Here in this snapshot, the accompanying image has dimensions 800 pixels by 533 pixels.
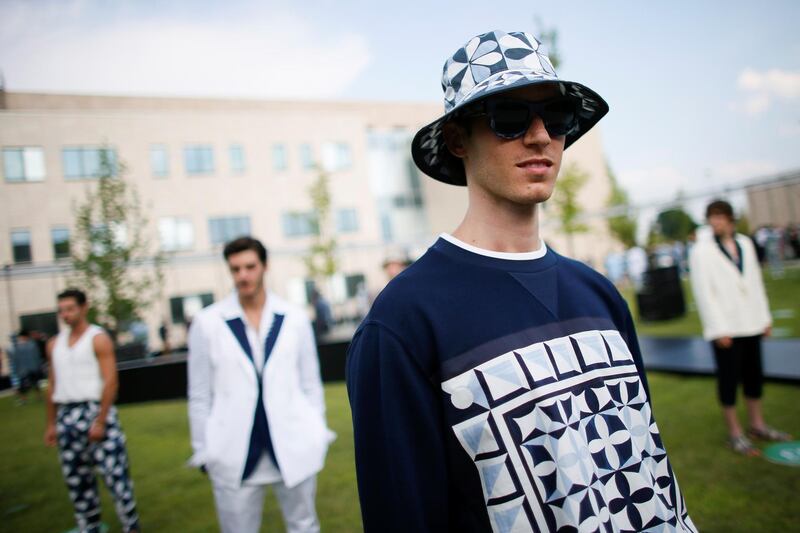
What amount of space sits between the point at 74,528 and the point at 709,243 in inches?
272

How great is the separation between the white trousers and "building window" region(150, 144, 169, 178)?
26955 mm

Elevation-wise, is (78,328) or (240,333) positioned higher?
(78,328)

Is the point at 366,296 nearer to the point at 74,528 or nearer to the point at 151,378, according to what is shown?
the point at 151,378

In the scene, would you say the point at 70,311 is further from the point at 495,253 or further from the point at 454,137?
the point at 495,253

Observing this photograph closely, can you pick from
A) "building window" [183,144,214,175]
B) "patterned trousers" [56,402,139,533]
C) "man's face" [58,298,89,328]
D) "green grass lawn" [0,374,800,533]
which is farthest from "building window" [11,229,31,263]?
Answer: "building window" [183,144,214,175]

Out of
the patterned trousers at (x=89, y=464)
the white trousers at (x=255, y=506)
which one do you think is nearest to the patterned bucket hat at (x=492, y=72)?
the white trousers at (x=255, y=506)

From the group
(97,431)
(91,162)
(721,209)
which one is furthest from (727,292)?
(91,162)

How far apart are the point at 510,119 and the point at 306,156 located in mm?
31172

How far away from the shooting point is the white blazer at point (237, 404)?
2.85m

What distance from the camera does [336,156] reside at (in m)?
32.2

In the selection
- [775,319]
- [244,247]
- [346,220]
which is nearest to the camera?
[244,247]

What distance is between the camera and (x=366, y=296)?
83.8 feet

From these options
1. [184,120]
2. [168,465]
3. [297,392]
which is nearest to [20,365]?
[168,465]

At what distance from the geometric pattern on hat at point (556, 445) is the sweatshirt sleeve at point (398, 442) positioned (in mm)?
71
